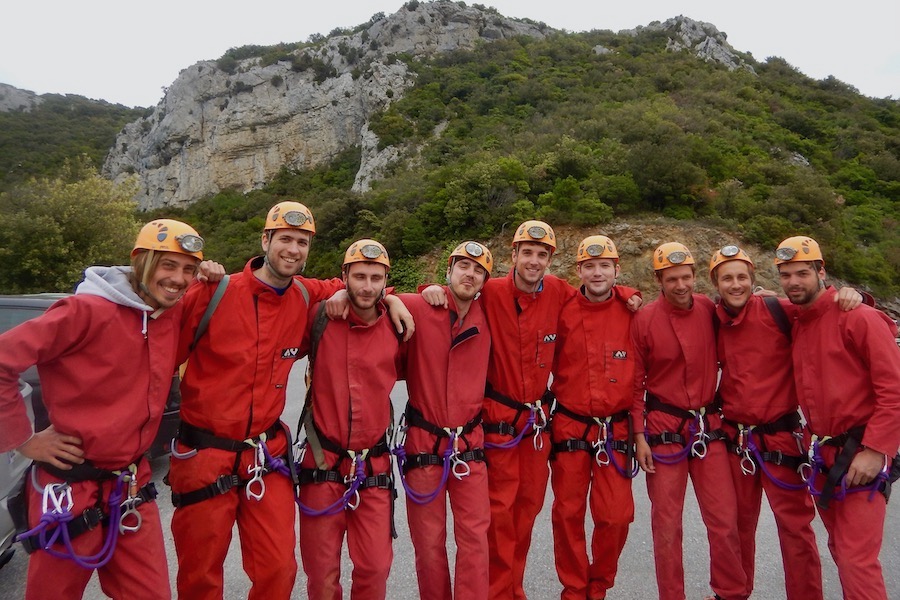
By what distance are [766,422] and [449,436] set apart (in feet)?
7.72

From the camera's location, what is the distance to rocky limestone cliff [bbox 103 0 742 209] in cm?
4547

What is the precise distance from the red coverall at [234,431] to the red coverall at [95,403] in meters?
0.20

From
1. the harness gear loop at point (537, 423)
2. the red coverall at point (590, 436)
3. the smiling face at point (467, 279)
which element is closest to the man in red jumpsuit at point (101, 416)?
the smiling face at point (467, 279)

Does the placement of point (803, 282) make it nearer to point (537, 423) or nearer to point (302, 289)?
point (537, 423)

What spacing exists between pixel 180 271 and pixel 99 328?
19.1 inches

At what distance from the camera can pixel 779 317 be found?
341 cm

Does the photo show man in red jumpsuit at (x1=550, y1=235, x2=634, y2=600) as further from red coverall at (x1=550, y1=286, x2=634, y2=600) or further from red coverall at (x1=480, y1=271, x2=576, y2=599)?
red coverall at (x1=480, y1=271, x2=576, y2=599)

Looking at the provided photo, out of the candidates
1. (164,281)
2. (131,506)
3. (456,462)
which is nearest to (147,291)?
(164,281)

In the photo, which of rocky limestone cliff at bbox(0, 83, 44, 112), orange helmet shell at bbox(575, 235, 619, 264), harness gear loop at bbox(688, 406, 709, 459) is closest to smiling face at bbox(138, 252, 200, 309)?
orange helmet shell at bbox(575, 235, 619, 264)

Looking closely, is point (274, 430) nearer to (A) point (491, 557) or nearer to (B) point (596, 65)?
(A) point (491, 557)

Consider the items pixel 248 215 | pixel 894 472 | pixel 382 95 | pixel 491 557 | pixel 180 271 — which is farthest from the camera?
pixel 382 95

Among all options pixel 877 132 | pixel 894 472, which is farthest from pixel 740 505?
pixel 877 132

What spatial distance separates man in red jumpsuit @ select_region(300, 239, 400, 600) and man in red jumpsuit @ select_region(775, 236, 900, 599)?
286cm

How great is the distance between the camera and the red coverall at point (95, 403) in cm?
220
